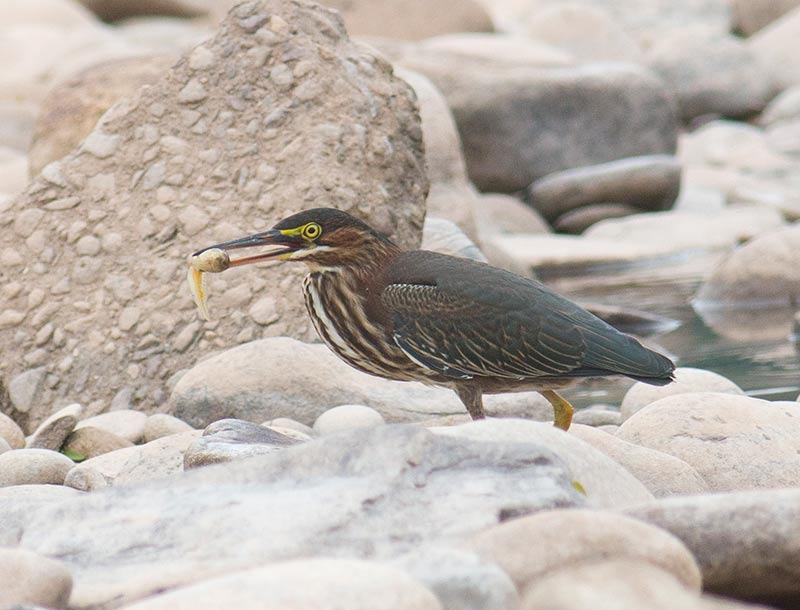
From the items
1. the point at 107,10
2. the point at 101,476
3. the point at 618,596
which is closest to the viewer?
the point at 618,596

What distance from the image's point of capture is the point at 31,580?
3.46 meters

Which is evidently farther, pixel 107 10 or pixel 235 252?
pixel 107 10

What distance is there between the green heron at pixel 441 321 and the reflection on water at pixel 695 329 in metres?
2.52

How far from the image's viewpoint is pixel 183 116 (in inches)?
315

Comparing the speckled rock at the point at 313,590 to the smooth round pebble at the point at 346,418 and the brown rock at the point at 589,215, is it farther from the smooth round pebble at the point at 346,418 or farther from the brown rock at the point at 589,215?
the brown rock at the point at 589,215

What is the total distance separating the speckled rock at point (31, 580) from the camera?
3.44m

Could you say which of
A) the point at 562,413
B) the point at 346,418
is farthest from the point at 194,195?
the point at 562,413

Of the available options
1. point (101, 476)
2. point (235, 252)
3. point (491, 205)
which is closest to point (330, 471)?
point (101, 476)

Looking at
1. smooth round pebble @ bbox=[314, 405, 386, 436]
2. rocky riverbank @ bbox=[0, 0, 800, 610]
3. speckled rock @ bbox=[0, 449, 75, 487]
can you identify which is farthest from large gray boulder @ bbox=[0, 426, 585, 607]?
smooth round pebble @ bbox=[314, 405, 386, 436]

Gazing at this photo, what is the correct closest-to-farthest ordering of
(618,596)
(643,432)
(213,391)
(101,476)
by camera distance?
(618,596) < (101,476) < (643,432) < (213,391)

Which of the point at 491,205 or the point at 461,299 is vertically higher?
the point at 461,299

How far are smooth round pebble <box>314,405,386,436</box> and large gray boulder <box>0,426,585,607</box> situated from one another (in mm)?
2210

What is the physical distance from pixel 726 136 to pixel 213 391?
16744 millimetres

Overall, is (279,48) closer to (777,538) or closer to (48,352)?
(48,352)
